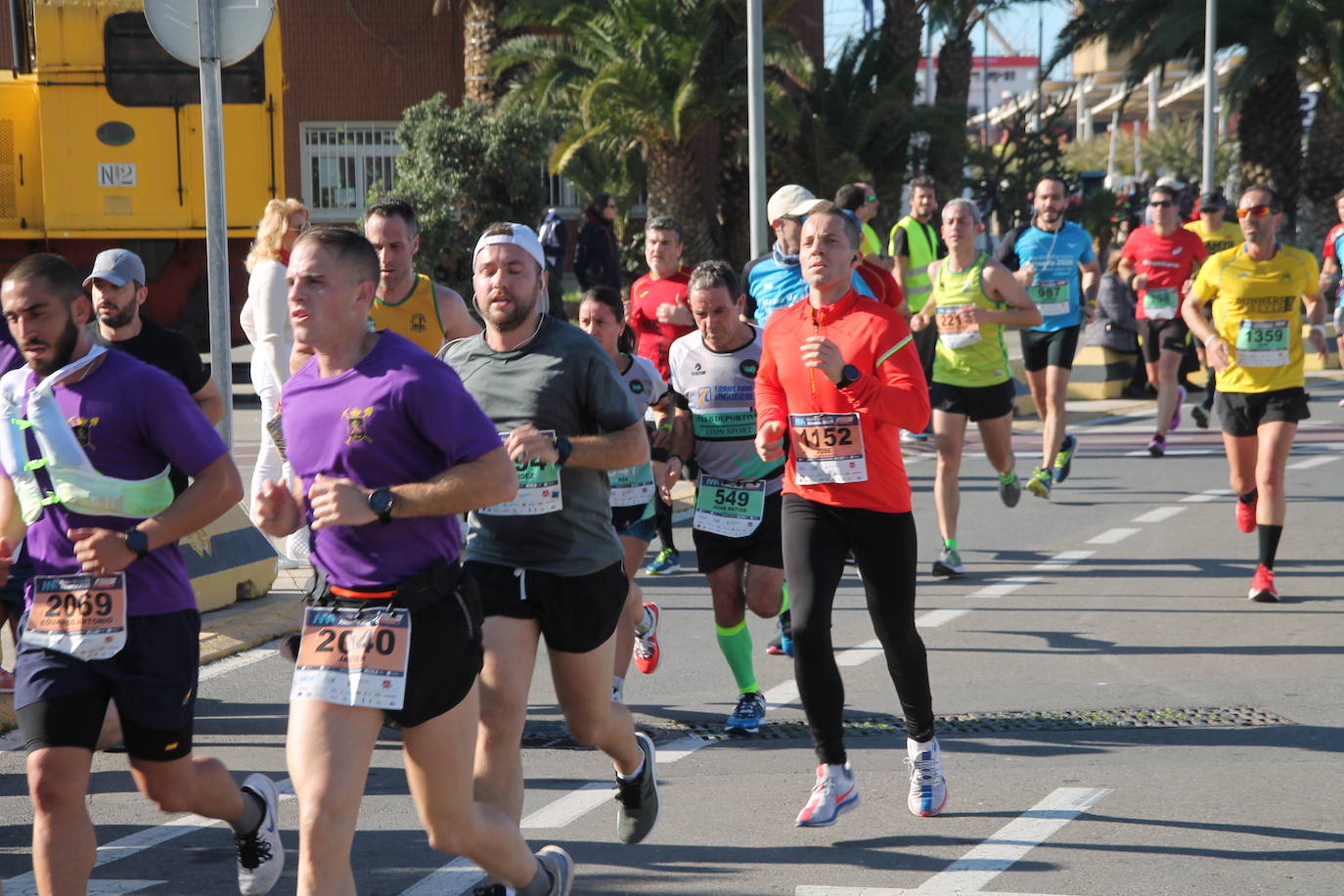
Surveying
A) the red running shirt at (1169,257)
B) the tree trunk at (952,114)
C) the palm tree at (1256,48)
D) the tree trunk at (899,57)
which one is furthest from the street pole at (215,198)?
the palm tree at (1256,48)

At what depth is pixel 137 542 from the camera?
443 cm

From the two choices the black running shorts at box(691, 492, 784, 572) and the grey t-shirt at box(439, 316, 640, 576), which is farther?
the black running shorts at box(691, 492, 784, 572)

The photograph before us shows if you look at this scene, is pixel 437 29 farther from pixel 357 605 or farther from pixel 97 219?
pixel 357 605

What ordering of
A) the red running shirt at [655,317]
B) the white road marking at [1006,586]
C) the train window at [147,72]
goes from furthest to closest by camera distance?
the train window at [147,72]
the red running shirt at [655,317]
the white road marking at [1006,586]

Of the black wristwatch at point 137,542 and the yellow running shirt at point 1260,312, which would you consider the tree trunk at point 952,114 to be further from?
the black wristwatch at point 137,542

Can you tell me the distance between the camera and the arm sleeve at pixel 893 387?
563cm

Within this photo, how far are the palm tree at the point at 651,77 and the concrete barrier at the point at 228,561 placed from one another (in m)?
14.9

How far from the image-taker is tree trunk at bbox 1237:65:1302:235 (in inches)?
1154

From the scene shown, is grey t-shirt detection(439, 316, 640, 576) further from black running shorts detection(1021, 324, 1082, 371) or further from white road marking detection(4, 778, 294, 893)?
black running shorts detection(1021, 324, 1082, 371)

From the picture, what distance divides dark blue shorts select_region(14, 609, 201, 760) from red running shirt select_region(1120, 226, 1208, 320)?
11.7 metres

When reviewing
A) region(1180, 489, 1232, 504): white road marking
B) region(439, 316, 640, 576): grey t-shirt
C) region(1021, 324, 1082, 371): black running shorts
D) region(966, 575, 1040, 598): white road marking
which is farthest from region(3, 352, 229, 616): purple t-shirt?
region(1180, 489, 1232, 504): white road marking

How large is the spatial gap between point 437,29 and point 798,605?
29.6 m

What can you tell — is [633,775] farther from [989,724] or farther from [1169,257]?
[1169,257]

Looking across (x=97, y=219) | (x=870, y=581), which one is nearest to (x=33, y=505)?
(x=870, y=581)
